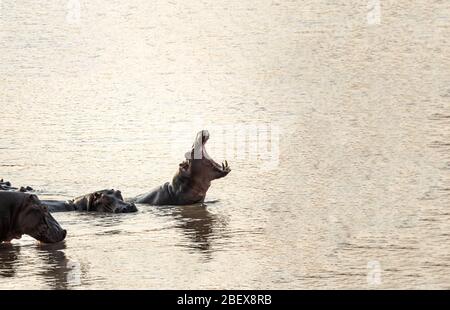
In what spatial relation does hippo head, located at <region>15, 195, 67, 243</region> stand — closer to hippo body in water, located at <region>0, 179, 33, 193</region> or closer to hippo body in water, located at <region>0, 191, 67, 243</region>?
hippo body in water, located at <region>0, 191, 67, 243</region>

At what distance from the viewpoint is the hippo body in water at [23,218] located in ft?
25.9

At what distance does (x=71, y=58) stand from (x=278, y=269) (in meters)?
7.21

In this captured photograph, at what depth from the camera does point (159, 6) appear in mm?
15812

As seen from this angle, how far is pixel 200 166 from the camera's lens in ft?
30.0

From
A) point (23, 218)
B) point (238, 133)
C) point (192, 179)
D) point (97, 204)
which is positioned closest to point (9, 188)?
point (97, 204)

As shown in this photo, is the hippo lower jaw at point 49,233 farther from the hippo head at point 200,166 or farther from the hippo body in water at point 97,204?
the hippo head at point 200,166

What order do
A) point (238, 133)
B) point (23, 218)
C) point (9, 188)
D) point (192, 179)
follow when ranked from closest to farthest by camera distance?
1. point (23, 218)
2. point (9, 188)
3. point (192, 179)
4. point (238, 133)

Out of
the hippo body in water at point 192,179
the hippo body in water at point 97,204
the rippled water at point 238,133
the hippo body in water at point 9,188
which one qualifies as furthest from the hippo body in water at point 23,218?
the hippo body in water at point 192,179

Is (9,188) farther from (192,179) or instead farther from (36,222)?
(192,179)

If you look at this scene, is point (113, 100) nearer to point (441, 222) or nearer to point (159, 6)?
point (159, 6)

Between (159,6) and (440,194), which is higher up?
(159,6)

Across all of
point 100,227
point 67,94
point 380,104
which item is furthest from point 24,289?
point 67,94

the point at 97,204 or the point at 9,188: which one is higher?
the point at 9,188

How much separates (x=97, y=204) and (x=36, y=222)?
3.97ft
